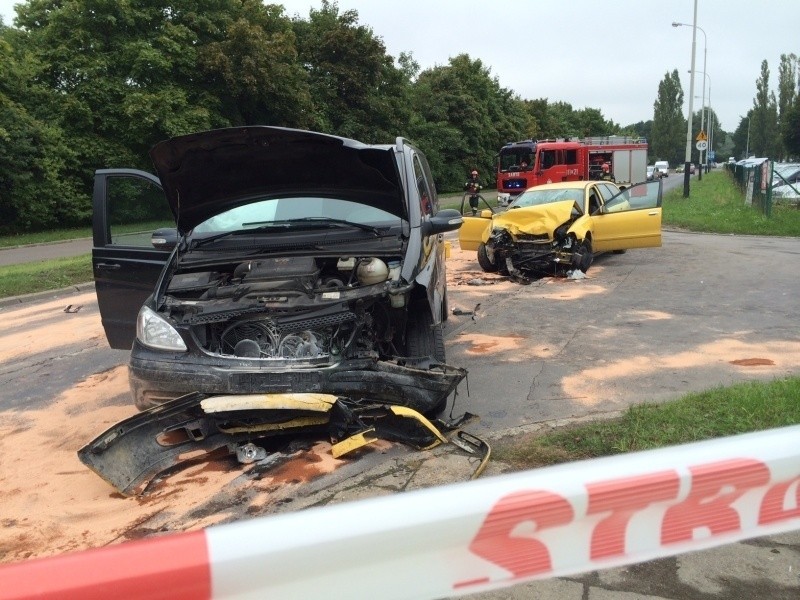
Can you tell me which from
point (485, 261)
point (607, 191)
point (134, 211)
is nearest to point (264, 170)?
point (134, 211)

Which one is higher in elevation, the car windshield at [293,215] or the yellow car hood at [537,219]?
the car windshield at [293,215]

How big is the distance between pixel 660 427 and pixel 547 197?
8.84 m

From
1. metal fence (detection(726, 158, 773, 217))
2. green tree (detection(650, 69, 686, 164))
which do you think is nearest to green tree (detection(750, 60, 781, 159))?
green tree (detection(650, 69, 686, 164))

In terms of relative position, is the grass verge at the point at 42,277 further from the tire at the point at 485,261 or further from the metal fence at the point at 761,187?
the metal fence at the point at 761,187

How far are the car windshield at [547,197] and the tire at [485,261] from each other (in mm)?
1311

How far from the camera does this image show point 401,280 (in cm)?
457

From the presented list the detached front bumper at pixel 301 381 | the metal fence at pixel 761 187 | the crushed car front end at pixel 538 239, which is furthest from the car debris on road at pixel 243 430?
the metal fence at pixel 761 187

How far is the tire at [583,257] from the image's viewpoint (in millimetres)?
11406

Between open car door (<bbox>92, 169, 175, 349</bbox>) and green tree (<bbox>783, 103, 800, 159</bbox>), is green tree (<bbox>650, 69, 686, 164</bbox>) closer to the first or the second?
green tree (<bbox>783, 103, 800, 159</bbox>)

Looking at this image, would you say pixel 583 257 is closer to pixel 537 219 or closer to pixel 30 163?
pixel 537 219

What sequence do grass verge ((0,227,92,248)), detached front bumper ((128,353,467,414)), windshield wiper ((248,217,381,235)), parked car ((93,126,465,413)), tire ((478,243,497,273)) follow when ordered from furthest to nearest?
grass verge ((0,227,92,248)) < tire ((478,243,497,273)) < windshield wiper ((248,217,381,235)) < parked car ((93,126,465,413)) < detached front bumper ((128,353,467,414))

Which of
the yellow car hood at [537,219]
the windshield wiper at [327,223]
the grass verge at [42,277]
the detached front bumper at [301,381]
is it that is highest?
the windshield wiper at [327,223]

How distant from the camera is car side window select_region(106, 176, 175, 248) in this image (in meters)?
6.03

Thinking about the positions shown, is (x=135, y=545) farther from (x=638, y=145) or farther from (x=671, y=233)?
(x=638, y=145)
